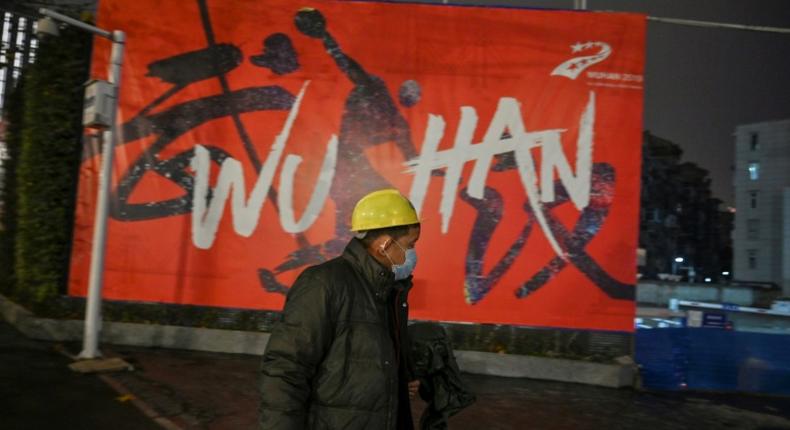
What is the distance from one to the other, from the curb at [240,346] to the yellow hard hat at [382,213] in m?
6.11

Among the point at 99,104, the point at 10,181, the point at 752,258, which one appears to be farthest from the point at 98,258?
the point at 752,258

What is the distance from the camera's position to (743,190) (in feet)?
200

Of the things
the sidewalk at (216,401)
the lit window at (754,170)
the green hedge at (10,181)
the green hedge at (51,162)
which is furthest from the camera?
the lit window at (754,170)

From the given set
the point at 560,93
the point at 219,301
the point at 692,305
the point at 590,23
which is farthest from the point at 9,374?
the point at 692,305

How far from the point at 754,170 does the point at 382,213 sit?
69.4 meters

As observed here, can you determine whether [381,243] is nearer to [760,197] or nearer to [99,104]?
[99,104]

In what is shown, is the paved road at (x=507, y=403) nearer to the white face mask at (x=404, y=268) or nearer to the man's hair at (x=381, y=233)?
the white face mask at (x=404, y=268)

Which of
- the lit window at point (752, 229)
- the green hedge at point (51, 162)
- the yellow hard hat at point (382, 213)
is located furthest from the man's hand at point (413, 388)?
the lit window at point (752, 229)

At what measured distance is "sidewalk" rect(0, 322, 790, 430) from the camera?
564 cm

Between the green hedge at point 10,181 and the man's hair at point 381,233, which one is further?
the green hedge at point 10,181

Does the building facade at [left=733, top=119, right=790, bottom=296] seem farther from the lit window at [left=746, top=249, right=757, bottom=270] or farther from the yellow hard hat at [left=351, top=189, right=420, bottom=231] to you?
the yellow hard hat at [left=351, top=189, right=420, bottom=231]

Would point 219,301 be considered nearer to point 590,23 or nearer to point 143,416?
point 143,416

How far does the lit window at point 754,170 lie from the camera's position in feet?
197

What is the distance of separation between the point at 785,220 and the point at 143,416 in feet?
192
